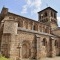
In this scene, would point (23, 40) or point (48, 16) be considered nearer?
point (23, 40)

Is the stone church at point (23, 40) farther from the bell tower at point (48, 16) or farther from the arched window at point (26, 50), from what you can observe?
the bell tower at point (48, 16)

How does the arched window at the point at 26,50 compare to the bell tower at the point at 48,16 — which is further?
the bell tower at the point at 48,16

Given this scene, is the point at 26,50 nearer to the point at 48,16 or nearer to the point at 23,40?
the point at 23,40

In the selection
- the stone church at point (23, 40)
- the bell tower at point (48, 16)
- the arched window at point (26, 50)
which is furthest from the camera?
the bell tower at point (48, 16)

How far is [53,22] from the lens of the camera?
41938 mm

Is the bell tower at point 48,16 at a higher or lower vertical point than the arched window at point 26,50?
higher

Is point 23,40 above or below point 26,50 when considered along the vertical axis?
above

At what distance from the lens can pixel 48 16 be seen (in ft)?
136

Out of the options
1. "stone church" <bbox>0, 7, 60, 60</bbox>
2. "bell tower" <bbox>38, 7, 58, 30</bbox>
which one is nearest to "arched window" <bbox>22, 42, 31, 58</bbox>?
"stone church" <bbox>0, 7, 60, 60</bbox>

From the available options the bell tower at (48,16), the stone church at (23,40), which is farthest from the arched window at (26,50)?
the bell tower at (48,16)

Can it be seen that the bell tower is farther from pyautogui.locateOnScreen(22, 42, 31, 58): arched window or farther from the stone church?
pyautogui.locateOnScreen(22, 42, 31, 58): arched window

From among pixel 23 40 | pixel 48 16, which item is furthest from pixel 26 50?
pixel 48 16

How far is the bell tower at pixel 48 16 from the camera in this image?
135ft

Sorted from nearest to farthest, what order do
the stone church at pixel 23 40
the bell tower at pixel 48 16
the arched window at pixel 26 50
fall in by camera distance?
the stone church at pixel 23 40
the arched window at pixel 26 50
the bell tower at pixel 48 16
